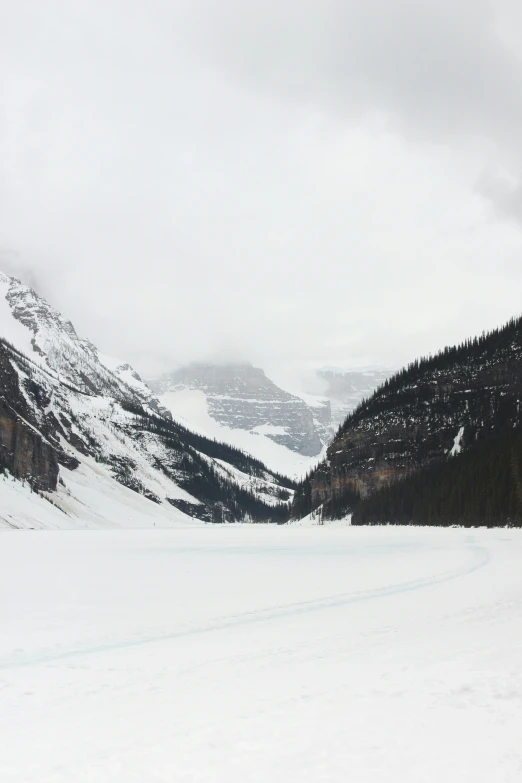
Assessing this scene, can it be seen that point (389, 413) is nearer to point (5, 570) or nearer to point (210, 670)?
point (5, 570)

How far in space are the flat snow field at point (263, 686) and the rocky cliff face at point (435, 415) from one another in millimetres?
143520

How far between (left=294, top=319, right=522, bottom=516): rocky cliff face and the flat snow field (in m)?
144

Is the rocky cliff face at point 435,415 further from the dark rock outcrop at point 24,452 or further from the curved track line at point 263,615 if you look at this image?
the curved track line at point 263,615

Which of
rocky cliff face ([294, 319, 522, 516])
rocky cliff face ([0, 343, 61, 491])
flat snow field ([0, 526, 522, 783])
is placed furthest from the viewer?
rocky cliff face ([294, 319, 522, 516])

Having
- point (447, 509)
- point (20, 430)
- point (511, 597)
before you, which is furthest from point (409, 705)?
point (20, 430)

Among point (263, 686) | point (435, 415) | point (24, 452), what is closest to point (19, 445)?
point (24, 452)

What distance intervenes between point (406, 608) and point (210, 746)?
12614mm

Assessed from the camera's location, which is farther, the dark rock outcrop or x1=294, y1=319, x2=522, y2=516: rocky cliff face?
x1=294, y1=319, x2=522, y2=516: rocky cliff face

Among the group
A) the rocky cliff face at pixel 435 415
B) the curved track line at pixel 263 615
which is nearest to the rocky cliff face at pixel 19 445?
the rocky cliff face at pixel 435 415

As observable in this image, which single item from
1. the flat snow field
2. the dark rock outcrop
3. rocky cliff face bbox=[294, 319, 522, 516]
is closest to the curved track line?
the flat snow field

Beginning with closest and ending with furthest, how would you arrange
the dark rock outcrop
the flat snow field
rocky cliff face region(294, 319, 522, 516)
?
the flat snow field
the dark rock outcrop
rocky cliff face region(294, 319, 522, 516)

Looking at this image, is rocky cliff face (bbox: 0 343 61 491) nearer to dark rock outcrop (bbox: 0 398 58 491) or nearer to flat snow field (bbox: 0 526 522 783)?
dark rock outcrop (bbox: 0 398 58 491)

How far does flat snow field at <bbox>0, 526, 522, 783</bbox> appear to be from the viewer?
7449mm

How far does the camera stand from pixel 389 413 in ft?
618
